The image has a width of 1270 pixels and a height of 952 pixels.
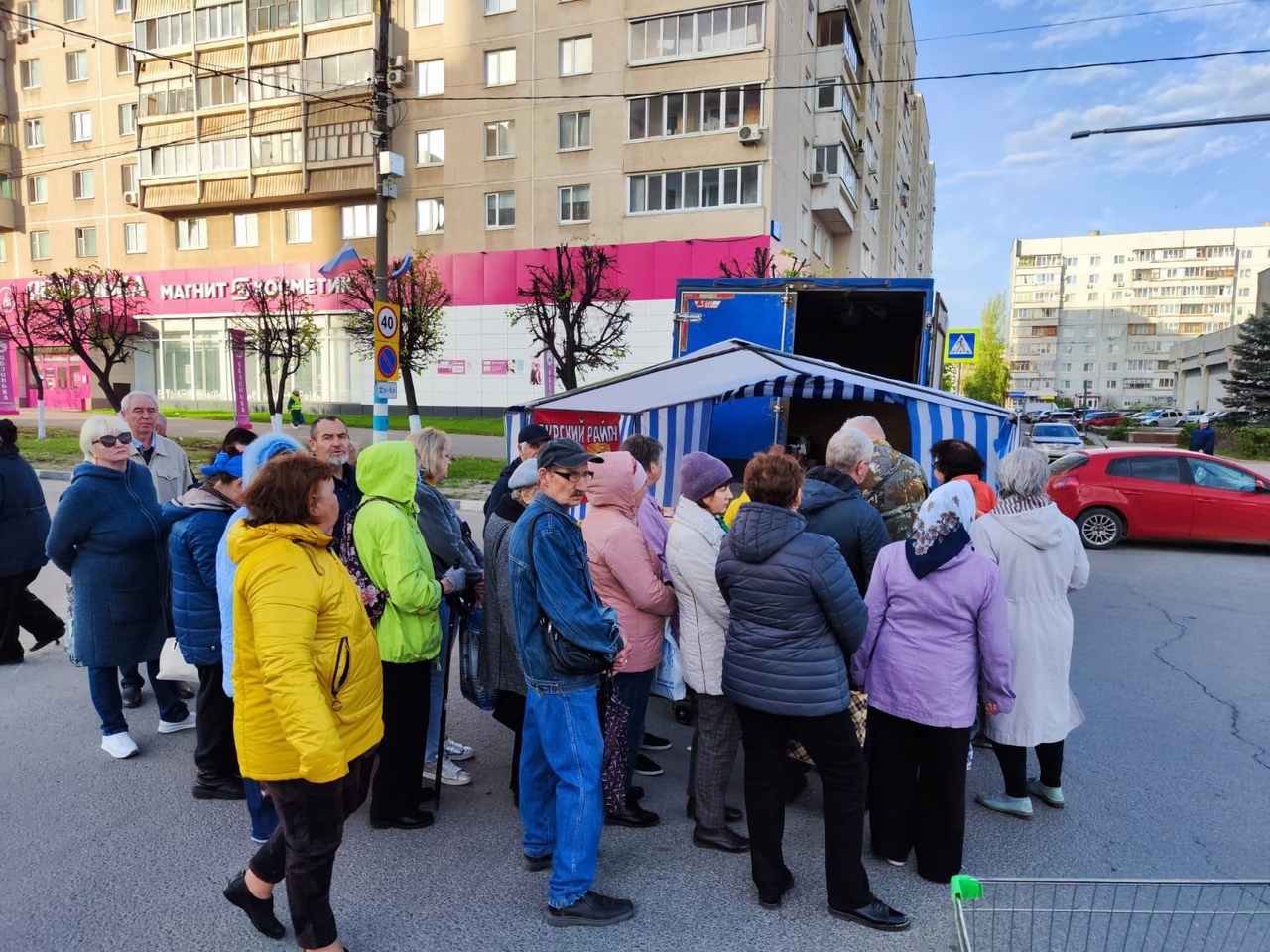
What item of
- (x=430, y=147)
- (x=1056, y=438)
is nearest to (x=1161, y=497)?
(x=1056, y=438)

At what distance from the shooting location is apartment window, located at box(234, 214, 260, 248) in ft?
112

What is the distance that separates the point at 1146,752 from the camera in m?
4.69

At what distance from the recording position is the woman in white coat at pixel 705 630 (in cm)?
346

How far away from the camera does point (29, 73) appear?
128 ft

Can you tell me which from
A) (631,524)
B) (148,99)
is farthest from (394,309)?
(148,99)

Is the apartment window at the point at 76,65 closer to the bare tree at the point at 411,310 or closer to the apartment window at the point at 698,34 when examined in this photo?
the bare tree at the point at 411,310

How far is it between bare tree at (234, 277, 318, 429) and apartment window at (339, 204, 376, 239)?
3052mm

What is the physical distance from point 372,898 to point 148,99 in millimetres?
41907

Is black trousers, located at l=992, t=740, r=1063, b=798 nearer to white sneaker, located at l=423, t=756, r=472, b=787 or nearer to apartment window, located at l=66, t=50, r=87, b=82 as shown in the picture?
white sneaker, located at l=423, t=756, r=472, b=787

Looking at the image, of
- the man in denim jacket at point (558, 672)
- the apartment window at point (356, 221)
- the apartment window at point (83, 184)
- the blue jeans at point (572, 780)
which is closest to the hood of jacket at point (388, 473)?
the man in denim jacket at point (558, 672)

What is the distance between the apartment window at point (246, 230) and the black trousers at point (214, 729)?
115ft

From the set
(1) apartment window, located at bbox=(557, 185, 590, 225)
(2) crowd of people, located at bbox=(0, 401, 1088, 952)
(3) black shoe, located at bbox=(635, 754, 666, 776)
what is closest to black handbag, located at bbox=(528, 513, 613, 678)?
(2) crowd of people, located at bbox=(0, 401, 1088, 952)

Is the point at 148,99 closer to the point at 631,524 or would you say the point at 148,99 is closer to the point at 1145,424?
the point at 631,524

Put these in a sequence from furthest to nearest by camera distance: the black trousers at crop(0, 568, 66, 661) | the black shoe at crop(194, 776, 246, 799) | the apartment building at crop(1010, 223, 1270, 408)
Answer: the apartment building at crop(1010, 223, 1270, 408)
the black trousers at crop(0, 568, 66, 661)
the black shoe at crop(194, 776, 246, 799)
